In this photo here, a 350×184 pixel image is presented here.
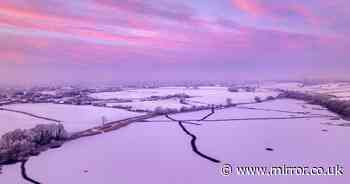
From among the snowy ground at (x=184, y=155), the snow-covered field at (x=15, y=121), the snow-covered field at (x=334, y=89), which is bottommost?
the snowy ground at (x=184, y=155)

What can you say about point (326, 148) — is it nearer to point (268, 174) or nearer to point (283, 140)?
point (283, 140)

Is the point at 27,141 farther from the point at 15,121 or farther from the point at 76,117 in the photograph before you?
the point at 76,117

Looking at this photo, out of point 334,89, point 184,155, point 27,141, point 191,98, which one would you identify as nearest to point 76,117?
point 27,141

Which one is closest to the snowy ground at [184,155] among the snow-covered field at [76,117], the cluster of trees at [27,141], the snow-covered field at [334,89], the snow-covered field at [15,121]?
the cluster of trees at [27,141]

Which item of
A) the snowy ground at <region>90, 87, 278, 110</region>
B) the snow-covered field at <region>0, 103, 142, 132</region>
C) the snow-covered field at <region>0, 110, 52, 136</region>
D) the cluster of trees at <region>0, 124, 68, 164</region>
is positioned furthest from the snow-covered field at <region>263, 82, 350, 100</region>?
the snow-covered field at <region>0, 110, 52, 136</region>

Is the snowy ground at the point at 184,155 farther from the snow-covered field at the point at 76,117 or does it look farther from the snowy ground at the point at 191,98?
the snowy ground at the point at 191,98

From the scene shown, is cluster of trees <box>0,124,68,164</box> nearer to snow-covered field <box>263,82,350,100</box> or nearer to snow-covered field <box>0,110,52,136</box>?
snow-covered field <box>0,110,52,136</box>
